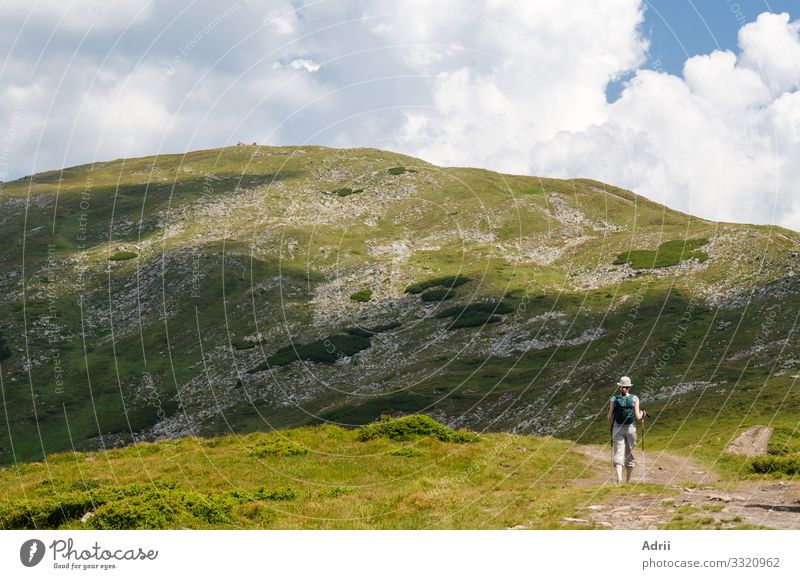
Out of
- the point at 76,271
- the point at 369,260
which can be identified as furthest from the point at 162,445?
the point at 76,271

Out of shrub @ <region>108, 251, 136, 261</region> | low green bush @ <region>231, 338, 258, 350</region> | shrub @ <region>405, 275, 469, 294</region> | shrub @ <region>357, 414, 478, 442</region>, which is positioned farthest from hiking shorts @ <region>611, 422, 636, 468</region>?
shrub @ <region>108, 251, 136, 261</region>

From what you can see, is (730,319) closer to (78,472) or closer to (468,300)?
(468,300)

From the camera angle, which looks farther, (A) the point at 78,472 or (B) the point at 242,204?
(B) the point at 242,204

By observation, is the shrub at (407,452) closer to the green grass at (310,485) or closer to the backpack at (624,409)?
the green grass at (310,485)

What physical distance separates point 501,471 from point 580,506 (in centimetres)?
991

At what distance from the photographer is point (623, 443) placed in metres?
27.5

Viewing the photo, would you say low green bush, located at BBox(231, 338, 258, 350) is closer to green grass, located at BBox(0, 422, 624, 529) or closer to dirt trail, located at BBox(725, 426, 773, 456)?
green grass, located at BBox(0, 422, 624, 529)

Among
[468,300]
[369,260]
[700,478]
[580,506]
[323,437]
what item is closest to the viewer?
[580,506]

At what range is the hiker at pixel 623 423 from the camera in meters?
27.0

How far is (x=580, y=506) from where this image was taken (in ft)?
71.6

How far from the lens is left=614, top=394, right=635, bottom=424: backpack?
26969 millimetres

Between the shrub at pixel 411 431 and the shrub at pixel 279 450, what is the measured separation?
389 cm

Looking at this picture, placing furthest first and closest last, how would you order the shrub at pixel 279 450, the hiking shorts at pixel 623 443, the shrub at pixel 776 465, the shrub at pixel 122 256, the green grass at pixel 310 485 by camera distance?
the shrub at pixel 122 256 → the shrub at pixel 279 450 → the shrub at pixel 776 465 → the hiking shorts at pixel 623 443 → the green grass at pixel 310 485

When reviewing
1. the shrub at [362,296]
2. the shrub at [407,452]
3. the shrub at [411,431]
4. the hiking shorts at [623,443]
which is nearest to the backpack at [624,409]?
the hiking shorts at [623,443]
